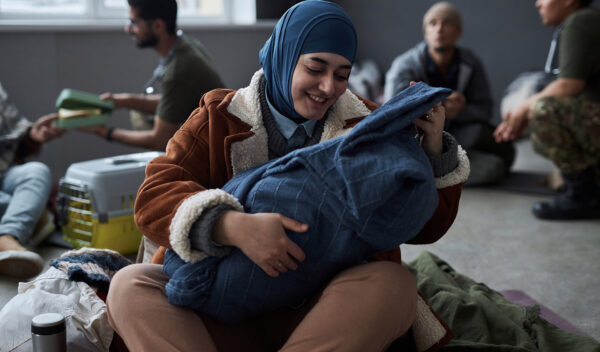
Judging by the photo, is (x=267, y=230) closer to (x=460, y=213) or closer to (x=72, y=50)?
(x=460, y=213)

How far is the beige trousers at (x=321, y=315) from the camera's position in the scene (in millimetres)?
996

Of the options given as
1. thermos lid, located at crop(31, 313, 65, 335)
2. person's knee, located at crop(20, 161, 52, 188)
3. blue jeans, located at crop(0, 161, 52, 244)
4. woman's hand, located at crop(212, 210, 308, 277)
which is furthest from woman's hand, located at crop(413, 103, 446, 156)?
person's knee, located at crop(20, 161, 52, 188)

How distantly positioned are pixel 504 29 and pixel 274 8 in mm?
1996

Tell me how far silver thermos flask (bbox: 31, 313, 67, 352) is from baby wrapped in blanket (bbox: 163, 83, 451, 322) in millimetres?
195

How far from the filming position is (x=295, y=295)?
1083 millimetres

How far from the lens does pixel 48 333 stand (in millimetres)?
1060

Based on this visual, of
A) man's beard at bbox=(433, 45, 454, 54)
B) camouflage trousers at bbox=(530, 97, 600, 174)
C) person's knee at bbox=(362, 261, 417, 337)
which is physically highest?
man's beard at bbox=(433, 45, 454, 54)

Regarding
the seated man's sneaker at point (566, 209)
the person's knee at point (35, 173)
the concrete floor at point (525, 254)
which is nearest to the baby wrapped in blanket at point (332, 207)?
the concrete floor at point (525, 254)

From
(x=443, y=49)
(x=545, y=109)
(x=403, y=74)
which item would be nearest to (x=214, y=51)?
(x=403, y=74)

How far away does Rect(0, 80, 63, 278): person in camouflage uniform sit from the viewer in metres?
1.84

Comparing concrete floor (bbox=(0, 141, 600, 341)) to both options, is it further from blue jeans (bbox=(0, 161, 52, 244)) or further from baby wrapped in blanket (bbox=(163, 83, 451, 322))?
baby wrapped in blanket (bbox=(163, 83, 451, 322))

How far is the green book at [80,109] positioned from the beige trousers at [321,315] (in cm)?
145

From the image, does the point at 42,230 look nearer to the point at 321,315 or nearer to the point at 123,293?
the point at 123,293

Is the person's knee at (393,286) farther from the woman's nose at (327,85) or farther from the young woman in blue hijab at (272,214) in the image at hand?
the woman's nose at (327,85)
